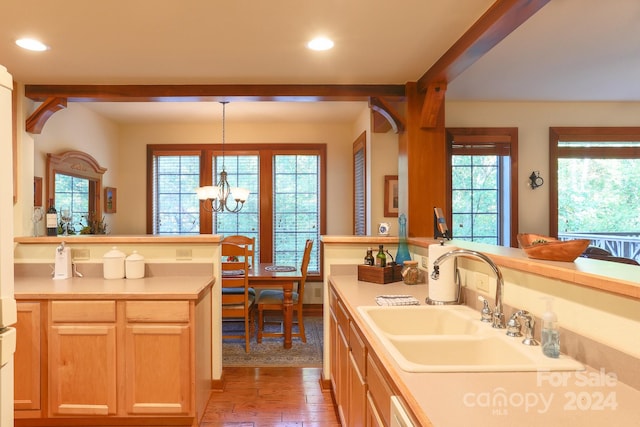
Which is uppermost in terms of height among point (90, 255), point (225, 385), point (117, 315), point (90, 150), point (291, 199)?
point (90, 150)

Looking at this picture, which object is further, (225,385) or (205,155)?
(205,155)

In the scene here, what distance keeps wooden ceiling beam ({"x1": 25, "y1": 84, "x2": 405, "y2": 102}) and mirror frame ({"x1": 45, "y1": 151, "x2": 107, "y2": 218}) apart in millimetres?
812

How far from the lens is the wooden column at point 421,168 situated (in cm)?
314

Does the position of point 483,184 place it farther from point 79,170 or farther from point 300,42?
point 79,170

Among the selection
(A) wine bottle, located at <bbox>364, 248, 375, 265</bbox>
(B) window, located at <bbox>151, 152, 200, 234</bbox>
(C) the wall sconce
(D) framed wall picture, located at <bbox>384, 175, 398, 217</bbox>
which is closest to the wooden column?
(A) wine bottle, located at <bbox>364, 248, 375, 265</bbox>

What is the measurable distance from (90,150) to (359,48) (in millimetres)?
3616

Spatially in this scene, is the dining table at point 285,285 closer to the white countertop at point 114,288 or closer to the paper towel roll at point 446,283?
the white countertop at point 114,288

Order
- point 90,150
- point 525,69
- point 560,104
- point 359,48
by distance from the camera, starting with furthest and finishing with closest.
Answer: point 90,150 < point 560,104 < point 525,69 < point 359,48

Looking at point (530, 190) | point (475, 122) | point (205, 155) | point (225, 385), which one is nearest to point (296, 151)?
point (205, 155)

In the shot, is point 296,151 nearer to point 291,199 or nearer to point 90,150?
point 291,199

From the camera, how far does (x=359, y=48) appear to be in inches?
101

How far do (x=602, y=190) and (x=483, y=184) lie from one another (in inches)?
51.4

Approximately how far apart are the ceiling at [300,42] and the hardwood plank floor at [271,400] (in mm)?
2364

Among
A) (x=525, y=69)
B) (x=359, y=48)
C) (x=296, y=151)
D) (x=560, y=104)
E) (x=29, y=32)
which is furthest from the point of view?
(x=296, y=151)
